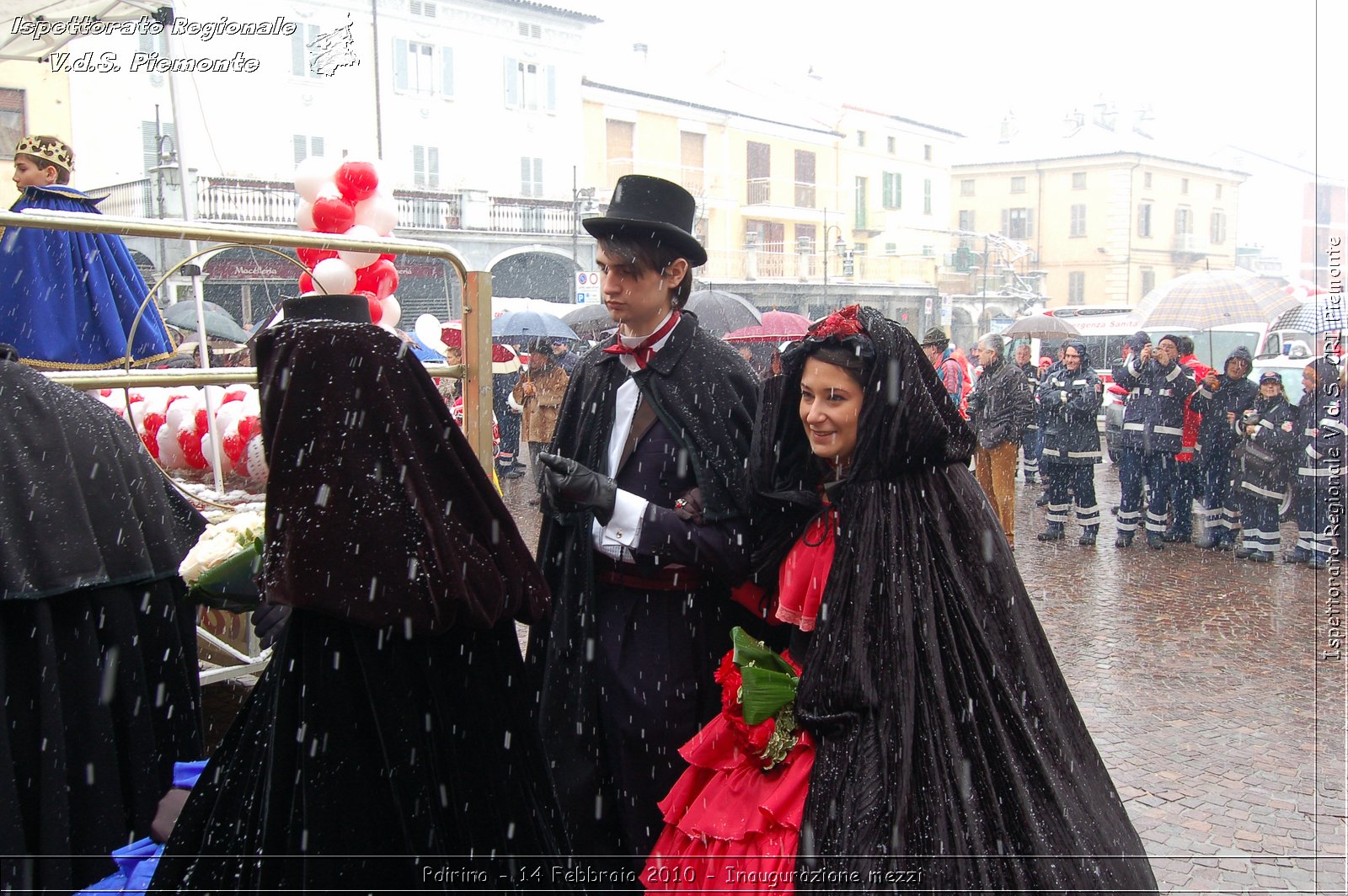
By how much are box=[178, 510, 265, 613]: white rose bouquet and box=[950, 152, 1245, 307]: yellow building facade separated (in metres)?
47.2

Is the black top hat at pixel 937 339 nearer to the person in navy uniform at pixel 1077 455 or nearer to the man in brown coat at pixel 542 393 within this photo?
the person in navy uniform at pixel 1077 455

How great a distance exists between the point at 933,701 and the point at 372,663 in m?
1.21

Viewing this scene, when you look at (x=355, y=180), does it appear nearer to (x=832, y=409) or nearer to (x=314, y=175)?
(x=314, y=175)

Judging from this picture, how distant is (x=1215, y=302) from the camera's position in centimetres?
1205

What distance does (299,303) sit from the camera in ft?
7.20

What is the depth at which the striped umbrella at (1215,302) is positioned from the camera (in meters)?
11.9

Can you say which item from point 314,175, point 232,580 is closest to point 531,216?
point 314,175

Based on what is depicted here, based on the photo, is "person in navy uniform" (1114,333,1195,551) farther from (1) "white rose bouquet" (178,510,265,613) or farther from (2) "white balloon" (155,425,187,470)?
(1) "white rose bouquet" (178,510,265,613)

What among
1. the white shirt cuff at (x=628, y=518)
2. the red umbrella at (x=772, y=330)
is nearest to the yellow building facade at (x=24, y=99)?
the red umbrella at (x=772, y=330)

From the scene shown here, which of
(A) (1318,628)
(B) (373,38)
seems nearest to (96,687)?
(A) (1318,628)

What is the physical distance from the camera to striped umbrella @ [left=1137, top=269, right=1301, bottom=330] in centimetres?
1191

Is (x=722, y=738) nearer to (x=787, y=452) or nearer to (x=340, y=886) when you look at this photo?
(x=787, y=452)

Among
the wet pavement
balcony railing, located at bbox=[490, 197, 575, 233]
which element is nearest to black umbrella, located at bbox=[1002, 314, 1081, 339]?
the wet pavement

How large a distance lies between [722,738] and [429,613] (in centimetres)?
101
